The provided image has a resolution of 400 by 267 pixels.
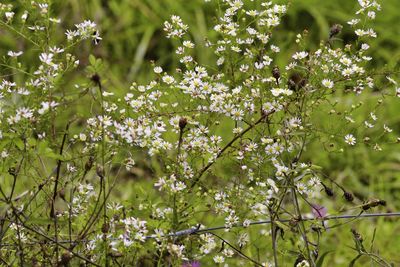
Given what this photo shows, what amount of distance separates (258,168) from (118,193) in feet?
5.88

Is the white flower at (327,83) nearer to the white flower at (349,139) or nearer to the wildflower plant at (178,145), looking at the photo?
the wildflower plant at (178,145)

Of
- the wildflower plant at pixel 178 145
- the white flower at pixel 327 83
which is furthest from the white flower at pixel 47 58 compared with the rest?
the white flower at pixel 327 83

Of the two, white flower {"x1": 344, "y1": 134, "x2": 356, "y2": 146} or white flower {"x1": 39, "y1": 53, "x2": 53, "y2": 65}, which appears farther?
white flower {"x1": 344, "y1": 134, "x2": 356, "y2": 146}

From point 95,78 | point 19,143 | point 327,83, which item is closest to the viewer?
point 95,78

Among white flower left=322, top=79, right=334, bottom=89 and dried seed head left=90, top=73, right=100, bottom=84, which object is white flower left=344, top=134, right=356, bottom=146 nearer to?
white flower left=322, top=79, right=334, bottom=89

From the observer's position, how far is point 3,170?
1.61 meters

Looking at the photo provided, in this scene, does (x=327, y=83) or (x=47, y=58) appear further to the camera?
(x=327, y=83)

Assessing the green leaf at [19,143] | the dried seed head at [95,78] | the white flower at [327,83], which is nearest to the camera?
the dried seed head at [95,78]

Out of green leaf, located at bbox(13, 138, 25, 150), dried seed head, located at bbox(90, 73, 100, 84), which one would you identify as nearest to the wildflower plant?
green leaf, located at bbox(13, 138, 25, 150)

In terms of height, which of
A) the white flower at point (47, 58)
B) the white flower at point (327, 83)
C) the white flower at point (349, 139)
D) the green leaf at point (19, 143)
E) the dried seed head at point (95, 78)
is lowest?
the green leaf at point (19, 143)

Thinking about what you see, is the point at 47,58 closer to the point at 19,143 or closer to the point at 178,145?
the point at 19,143

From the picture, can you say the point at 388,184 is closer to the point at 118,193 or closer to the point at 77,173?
the point at 118,193

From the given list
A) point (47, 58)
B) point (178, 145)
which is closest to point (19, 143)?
point (47, 58)

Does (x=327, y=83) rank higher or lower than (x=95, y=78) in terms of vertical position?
higher
